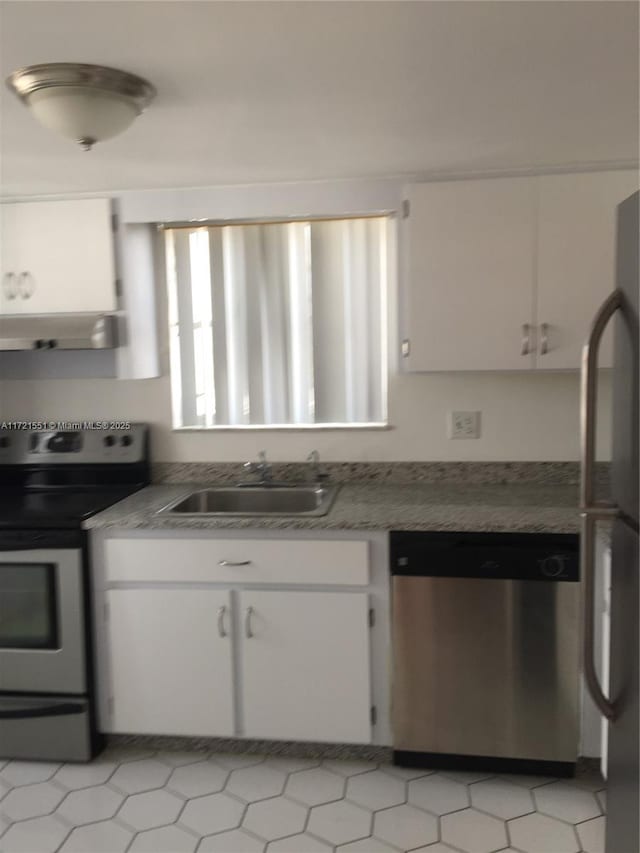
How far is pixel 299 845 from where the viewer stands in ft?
6.82

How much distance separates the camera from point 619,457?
1.36 m

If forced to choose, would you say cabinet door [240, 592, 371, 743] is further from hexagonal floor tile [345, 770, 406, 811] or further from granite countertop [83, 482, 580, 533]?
granite countertop [83, 482, 580, 533]

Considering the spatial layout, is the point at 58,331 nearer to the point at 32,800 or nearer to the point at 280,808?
the point at 32,800

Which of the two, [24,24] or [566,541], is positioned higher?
[24,24]

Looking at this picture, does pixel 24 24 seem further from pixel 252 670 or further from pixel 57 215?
pixel 252 670

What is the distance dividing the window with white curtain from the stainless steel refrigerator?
1.61 meters

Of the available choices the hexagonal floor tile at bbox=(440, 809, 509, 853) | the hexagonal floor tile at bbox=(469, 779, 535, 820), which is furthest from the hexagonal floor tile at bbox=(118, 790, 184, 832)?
the hexagonal floor tile at bbox=(469, 779, 535, 820)

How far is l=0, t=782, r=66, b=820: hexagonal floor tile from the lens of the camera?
2.26 m

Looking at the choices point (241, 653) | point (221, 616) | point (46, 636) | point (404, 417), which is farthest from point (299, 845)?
point (404, 417)

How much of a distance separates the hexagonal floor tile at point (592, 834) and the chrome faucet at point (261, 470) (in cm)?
158

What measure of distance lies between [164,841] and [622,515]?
1.65m

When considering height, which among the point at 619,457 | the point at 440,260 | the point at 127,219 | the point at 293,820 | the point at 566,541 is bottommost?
the point at 293,820

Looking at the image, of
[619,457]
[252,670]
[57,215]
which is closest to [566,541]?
[619,457]

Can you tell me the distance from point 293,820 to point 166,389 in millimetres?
1707
